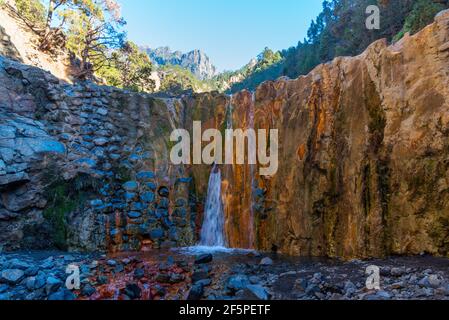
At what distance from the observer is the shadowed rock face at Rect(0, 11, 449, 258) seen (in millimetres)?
6379

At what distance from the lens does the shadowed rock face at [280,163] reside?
6.38m

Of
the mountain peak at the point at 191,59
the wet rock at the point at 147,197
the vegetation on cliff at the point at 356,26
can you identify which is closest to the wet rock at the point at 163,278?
the wet rock at the point at 147,197

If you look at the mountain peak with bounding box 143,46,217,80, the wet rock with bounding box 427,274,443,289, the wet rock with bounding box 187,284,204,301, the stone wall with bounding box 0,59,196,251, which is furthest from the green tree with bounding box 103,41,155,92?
the mountain peak with bounding box 143,46,217,80

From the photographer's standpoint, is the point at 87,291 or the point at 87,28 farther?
the point at 87,28

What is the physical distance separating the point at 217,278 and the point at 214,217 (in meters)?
3.85

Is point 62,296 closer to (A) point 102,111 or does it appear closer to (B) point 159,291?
(B) point 159,291

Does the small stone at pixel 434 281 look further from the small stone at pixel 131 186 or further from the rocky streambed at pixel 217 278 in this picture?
the small stone at pixel 131 186

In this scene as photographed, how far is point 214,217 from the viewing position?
9.76 metres

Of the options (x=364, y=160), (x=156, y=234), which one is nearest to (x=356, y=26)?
(x=364, y=160)

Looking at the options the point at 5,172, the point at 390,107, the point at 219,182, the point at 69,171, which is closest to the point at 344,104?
the point at 390,107

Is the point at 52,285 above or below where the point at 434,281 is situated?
below

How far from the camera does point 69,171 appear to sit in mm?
8766
